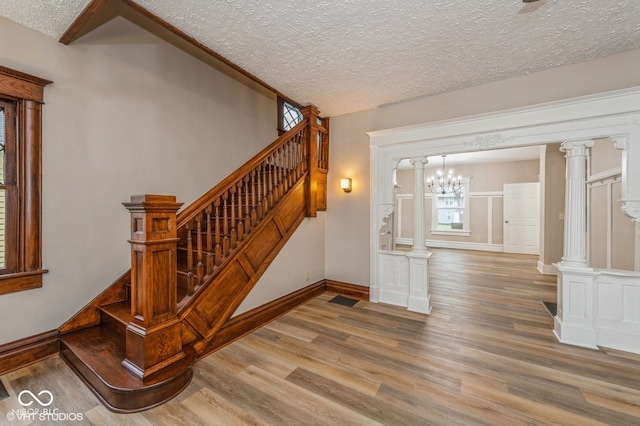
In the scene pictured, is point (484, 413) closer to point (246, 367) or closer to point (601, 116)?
point (246, 367)

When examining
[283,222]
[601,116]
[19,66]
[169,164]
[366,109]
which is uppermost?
[366,109]

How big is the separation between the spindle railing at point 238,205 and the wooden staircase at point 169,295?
1cm

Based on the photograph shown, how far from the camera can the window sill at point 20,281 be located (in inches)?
80.2

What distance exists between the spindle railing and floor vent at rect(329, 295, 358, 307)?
61.3 inches

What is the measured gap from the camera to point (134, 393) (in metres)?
1.69

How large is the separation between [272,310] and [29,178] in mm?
2502

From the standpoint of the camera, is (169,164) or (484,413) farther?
(169,164)

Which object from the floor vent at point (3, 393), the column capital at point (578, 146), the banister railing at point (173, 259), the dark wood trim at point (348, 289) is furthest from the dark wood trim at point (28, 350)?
the column capital at point (578, 146)

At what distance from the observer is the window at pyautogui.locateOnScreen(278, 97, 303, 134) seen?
15.5 ft

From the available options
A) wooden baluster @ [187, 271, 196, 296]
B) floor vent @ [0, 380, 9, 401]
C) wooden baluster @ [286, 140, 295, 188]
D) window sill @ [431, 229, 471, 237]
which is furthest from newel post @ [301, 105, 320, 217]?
window sill @ [431, 229, 471, 237]

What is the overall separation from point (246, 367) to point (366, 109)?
3504mm

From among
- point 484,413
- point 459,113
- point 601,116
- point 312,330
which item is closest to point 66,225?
point 312,330

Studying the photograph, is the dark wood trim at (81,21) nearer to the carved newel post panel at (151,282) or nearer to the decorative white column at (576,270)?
the carved newel post panel at (151,282)

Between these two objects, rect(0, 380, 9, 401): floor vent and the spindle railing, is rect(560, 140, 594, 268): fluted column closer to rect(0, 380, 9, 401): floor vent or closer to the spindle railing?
the spindle railing
